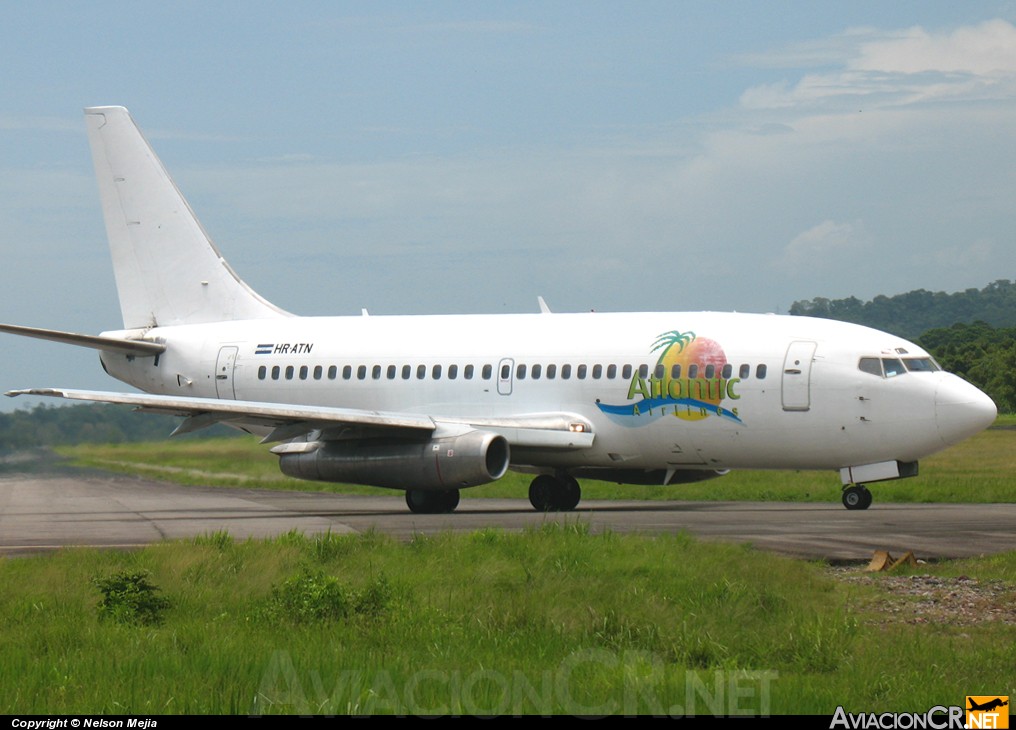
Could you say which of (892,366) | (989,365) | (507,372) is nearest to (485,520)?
(507,372)

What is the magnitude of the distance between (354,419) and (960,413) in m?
10.1

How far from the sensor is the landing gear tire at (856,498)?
24.0 meters

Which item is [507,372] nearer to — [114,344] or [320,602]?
[114,344]

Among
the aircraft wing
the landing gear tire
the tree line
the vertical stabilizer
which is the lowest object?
the landing gear tire

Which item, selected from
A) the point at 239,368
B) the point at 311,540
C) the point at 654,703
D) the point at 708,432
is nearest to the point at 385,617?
the point at 654,703

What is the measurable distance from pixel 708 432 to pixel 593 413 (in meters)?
2.37

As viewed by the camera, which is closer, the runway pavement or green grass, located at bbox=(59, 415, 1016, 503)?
the runway pavement

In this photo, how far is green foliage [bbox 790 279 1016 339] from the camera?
144038 millimetres

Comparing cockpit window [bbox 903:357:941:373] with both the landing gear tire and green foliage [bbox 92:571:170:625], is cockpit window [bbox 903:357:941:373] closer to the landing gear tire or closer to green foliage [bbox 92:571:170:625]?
the landing gear tire

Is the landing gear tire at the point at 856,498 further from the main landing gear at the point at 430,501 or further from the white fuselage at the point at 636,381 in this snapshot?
the main landing gear at the point at 430,501

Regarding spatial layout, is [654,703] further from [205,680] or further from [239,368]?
[239,368]

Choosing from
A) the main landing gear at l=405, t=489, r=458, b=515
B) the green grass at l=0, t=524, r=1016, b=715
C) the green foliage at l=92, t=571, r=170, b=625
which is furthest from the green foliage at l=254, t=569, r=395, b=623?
the main landing gear at l=405, t=489, r=458, b=515

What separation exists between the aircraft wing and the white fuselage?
375 mm

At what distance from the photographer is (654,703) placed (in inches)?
311
